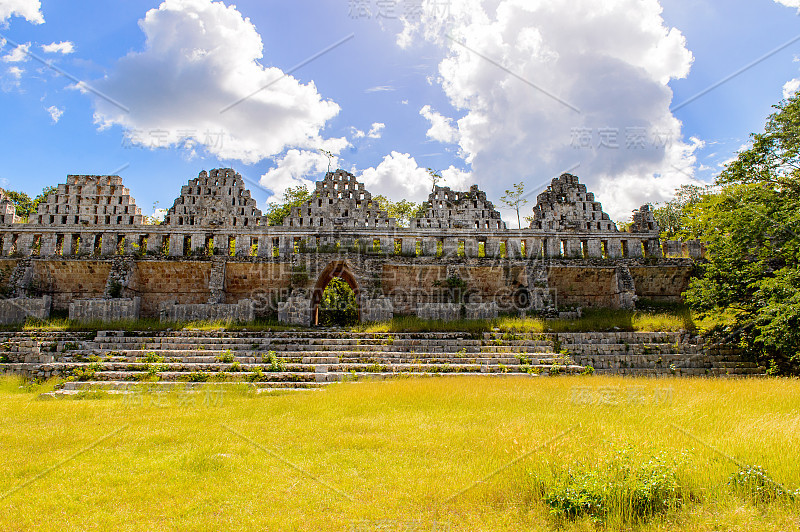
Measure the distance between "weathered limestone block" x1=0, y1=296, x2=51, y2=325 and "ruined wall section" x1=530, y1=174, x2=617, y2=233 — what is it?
77.9ft

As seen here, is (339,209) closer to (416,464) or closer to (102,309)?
(102,309)

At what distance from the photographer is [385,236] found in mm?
24984

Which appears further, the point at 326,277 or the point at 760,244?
the point at 326,277

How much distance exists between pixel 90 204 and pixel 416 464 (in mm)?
26087

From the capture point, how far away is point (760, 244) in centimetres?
1586

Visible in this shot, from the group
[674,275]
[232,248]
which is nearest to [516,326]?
[674,275]

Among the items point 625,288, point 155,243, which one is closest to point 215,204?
point 155,243

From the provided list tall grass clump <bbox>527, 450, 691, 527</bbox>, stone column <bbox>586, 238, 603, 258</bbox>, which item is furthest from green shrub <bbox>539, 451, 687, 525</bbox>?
stone column <bbox>586, 238, 603, 258</bbox>

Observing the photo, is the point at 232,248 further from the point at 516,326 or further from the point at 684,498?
the point at 684,498

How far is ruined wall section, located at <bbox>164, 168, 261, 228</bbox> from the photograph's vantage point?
25812 mm

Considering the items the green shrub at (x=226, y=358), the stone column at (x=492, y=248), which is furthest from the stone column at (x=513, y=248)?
the green shrub at (x=226, y=358)

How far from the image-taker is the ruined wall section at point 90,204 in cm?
2534

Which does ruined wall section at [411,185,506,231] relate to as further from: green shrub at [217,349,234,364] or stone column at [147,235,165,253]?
stone column at [147,235,165,253]

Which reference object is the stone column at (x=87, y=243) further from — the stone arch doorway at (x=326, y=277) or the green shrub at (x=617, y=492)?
the green shrub at (x=617, y=492)
